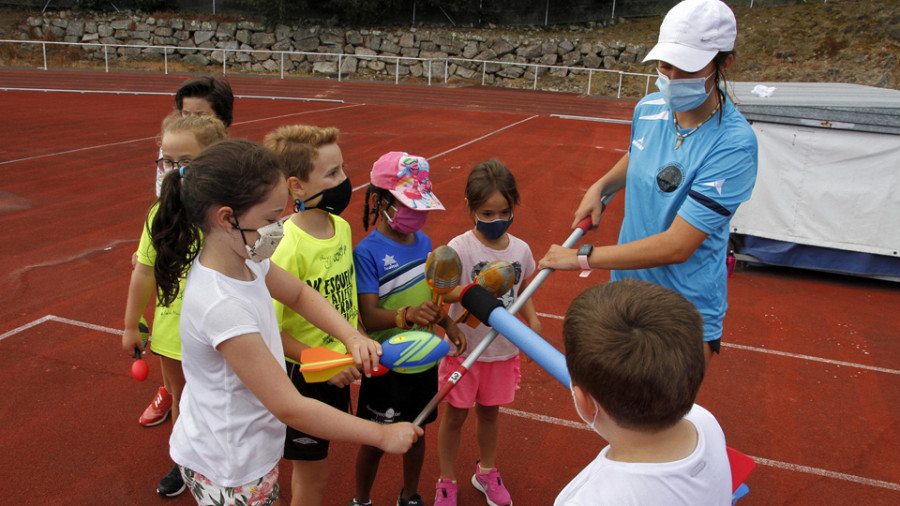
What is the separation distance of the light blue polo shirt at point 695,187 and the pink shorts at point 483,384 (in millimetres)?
812

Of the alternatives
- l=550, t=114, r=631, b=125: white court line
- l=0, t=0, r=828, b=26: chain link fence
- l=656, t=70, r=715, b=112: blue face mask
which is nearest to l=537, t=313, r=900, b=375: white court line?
l=656, t=70, r=715, b=112: blue face mask

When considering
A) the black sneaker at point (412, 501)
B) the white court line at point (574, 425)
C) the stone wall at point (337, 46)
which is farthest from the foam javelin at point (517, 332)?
the stone wall at point (337, 46)

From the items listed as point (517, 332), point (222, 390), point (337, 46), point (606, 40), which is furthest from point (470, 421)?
point (337, 46)

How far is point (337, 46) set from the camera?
32.8 meters

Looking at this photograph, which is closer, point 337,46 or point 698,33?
point 698,33

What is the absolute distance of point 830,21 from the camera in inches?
1131

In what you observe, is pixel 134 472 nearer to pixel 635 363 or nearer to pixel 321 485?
pixel 321 485

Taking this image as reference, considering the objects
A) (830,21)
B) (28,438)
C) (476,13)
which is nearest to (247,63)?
(476,13)

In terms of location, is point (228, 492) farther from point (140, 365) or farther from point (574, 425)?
point (574, 425)

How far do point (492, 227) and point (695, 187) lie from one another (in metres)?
0.98

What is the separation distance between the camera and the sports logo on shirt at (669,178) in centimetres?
263

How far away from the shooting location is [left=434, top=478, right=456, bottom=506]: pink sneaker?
10.9ft

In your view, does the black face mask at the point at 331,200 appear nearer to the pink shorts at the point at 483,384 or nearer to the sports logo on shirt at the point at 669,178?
the pink shorts at the point at 483,384

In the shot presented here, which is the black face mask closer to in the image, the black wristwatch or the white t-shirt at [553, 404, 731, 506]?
the black wristwatch
